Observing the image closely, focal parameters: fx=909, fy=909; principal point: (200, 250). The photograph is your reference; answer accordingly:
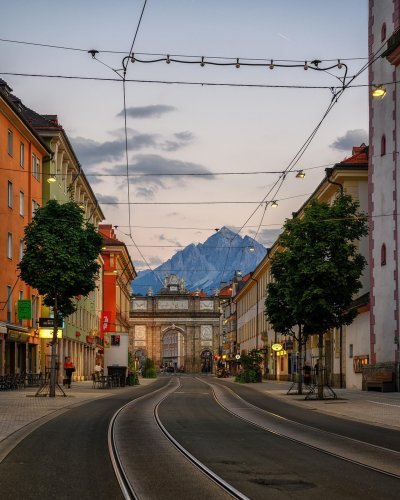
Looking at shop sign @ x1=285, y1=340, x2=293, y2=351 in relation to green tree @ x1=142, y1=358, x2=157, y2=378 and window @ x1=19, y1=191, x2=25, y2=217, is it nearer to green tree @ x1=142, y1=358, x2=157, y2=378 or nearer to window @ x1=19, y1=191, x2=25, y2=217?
window @ x1=19, y1=191, x2=25, y2=217

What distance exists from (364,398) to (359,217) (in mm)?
8143

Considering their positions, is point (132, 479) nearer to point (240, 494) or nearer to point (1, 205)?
point (240, 494)

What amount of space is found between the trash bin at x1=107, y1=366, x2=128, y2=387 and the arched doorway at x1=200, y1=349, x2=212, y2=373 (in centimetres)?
11569

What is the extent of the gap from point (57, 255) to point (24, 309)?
1307 cm

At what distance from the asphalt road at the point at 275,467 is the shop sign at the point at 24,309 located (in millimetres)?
29521

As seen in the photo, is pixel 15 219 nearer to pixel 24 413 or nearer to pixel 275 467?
pixel 24 413

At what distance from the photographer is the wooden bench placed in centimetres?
4456

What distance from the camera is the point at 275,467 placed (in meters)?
14.2

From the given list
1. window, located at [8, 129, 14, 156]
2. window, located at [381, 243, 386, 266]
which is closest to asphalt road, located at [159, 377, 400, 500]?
window, located at [381, 243, 386, 266]

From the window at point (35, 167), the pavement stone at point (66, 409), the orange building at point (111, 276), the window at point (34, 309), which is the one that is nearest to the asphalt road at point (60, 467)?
the pavement stone at point (66, 409)

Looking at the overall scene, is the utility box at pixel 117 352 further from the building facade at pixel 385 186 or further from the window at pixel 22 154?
the building facade at pixel 385 186

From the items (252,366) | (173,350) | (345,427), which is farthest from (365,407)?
(173,350)

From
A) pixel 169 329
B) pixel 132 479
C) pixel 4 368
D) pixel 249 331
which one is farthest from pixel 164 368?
pixel 132 479

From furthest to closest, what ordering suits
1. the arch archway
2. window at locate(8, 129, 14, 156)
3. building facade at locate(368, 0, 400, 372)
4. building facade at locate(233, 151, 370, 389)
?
the arch archway, window at locate(8, 129, 14, 156), building facade at locate(233, 151, 370, 389), building facade at locate(368, 0, 400, 372)
